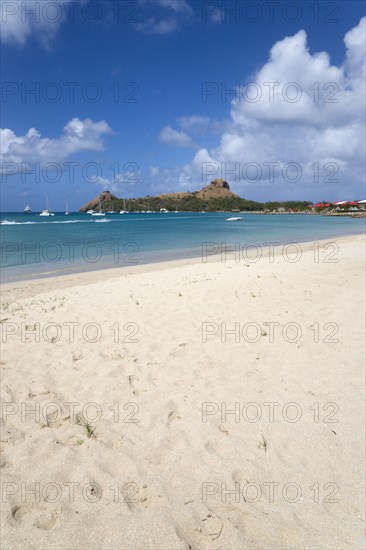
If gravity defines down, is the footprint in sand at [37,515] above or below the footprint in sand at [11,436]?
below

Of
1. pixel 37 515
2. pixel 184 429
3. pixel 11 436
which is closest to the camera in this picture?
pixel 37 515

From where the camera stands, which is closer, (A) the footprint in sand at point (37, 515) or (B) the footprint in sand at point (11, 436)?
(A) the footprint in sand at point (37, 515)

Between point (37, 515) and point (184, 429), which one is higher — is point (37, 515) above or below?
below

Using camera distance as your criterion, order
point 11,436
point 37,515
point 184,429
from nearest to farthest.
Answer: point 37,515 → point 11,436 → point 184,429

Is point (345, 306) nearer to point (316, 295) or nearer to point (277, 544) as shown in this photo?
point (316, 295)

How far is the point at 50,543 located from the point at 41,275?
1568cm

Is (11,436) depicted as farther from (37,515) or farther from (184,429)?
(184,429)

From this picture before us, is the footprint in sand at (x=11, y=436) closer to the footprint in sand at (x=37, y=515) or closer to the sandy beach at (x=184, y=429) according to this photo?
the sandy beach at (x=184, y=429)

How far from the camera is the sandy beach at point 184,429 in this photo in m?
3.15

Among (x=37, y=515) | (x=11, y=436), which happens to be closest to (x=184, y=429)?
(x=37, y=515)

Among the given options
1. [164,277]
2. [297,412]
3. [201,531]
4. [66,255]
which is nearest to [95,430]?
[201,531]

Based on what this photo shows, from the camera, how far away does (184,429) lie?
4.39 meters

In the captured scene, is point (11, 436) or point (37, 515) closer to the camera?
point (37, 515)

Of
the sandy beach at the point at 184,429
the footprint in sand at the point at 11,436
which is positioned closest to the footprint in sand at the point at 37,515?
the sandy beach at the point at 184,429
